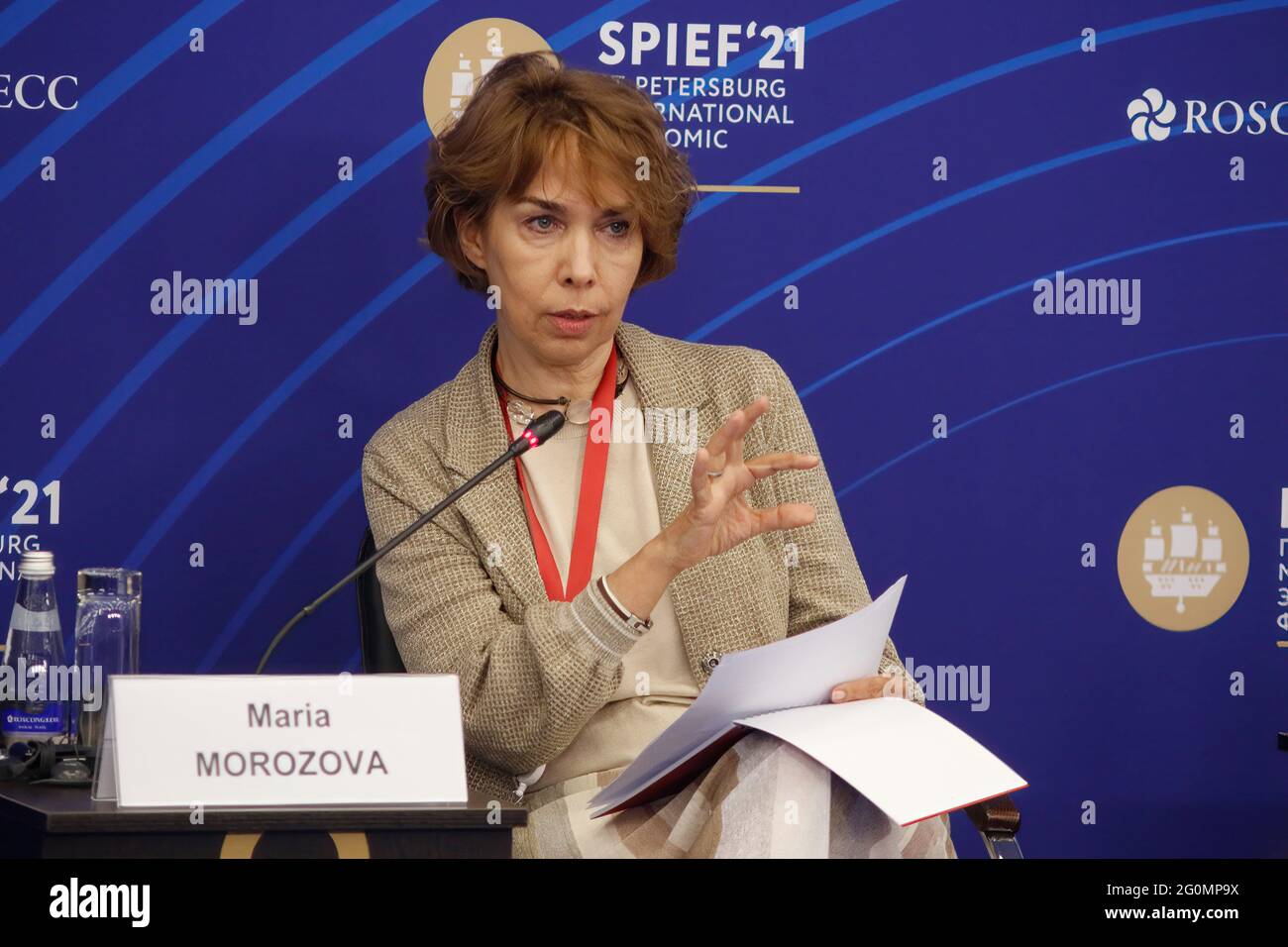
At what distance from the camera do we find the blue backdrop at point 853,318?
2.91 metres

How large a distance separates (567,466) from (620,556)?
19 cm

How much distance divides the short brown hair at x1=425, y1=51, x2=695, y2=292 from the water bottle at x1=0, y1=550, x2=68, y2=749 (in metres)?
0.91

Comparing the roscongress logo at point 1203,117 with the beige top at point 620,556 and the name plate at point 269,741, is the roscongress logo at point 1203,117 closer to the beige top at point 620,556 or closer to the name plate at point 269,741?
the beige top at point 620,556

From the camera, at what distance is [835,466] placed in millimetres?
3109

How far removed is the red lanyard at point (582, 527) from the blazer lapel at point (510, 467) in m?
0.02

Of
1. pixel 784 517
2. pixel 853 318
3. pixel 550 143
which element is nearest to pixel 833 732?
pixel 784 517

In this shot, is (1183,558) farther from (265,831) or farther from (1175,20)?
(265,831)

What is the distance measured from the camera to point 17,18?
9.36 feet

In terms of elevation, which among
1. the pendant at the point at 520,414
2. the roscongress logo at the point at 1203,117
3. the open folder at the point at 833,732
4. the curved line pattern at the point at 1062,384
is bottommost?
the open folder at the point at 833,732

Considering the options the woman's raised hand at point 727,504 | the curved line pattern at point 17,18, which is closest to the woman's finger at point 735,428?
the woman's raised hand at point 727,504
